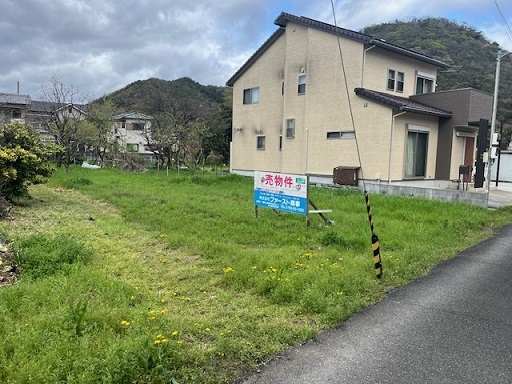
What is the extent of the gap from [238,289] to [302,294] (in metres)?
0.80

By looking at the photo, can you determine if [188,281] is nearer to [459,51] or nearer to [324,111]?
[324,111]

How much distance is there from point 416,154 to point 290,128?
18.2 feet

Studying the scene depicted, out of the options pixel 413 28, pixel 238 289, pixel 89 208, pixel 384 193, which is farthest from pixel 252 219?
pixel 413 28

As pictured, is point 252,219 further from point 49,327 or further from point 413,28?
point 413,28

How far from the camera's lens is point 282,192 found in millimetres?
8344

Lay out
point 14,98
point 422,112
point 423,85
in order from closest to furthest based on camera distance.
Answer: point 422,112 < point 423,85 < point 14,98

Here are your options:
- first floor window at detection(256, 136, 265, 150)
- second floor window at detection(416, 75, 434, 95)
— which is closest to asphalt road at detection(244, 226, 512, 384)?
second floor window at detection(416, 75, 434, 95)

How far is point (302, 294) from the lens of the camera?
14.1 ft

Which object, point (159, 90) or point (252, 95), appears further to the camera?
point (159, 90)

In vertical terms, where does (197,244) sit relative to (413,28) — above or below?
below

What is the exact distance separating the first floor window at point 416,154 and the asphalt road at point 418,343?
34.0 ft

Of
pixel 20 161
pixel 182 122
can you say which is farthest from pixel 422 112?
pixel 182 122

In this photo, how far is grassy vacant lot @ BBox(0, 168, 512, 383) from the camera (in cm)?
292

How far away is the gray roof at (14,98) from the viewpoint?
34.4 metres
